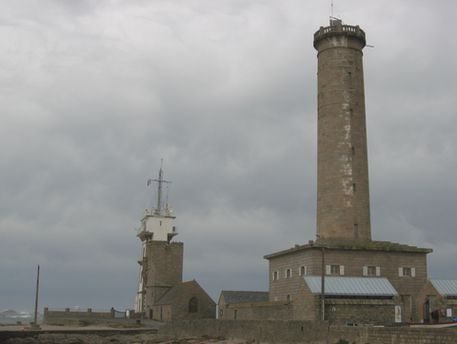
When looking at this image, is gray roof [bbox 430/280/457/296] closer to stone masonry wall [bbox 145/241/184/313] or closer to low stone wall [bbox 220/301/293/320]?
low stone wall [bbox 220/301/293/320]

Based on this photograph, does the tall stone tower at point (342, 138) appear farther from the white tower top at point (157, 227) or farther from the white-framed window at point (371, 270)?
the white tower top at point (157, 227)

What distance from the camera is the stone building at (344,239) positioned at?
133 feet

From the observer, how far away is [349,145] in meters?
45.3

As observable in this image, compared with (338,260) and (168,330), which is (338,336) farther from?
(168,330)

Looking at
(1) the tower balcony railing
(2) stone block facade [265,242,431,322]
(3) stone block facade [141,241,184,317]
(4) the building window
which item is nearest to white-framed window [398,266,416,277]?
(2) stone block facade [265,242,431,322]

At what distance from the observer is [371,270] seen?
143 feet

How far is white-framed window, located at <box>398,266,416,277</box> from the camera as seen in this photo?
4409 cm

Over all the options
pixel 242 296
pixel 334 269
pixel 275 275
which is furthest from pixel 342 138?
pixel 242 296

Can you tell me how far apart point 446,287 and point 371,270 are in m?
4.86

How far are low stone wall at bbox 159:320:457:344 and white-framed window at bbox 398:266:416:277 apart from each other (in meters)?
12.7

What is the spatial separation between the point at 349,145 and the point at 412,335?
21.9 m

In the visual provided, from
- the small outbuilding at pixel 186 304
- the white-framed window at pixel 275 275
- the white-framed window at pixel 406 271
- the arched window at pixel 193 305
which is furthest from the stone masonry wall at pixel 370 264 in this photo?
the arched window at pixel 193 305

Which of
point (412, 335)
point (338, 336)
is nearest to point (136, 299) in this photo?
point (338, 336)

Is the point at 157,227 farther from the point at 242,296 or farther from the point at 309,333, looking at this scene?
the point at 309,333
